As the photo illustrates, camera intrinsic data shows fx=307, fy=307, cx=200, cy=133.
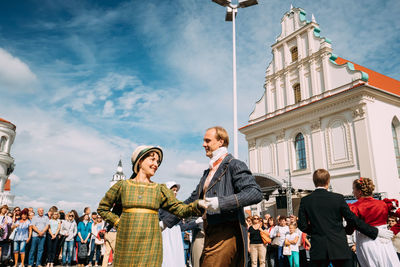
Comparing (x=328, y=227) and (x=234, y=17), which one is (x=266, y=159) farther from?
(x=328, y=227)

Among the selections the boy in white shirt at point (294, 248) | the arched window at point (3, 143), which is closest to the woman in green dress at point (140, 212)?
the boy in white shirt at point (294, 248)

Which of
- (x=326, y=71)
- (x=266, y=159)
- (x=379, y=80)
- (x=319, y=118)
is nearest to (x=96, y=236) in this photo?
(x=319, y=118)

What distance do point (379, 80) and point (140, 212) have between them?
29587 mm

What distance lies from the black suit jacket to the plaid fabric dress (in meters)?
2.02

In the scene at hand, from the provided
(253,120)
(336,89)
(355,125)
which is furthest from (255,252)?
(253,120)

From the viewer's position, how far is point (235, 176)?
2.71 m

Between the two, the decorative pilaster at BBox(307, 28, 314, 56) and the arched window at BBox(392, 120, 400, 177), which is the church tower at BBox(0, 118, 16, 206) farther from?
the arched window at BBox(392, 120, 400, 177)

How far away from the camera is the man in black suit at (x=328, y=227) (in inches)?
150

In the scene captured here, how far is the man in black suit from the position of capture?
150 inches

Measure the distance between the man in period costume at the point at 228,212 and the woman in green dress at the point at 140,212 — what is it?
0.55ft

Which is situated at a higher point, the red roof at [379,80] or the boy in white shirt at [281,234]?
the red roof at [379,80]

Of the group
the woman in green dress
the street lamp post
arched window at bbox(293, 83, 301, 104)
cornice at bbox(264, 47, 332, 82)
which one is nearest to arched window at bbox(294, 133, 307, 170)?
arched window at bbox(293, 83, 301, 104)

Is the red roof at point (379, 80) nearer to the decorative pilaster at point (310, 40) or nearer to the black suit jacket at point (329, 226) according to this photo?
the decorative pilaster at point (310, 40)

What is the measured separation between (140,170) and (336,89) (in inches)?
864
